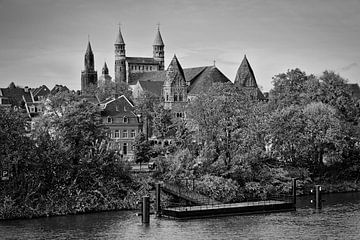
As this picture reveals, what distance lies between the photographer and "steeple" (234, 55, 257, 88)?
404ft

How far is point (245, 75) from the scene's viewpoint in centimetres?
12356

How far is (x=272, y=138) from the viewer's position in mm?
74688

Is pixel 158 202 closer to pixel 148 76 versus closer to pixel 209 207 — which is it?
pixel 209 207

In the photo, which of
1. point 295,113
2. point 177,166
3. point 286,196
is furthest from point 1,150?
point 295,113

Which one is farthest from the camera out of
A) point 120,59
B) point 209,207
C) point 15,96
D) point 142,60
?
point 142,60

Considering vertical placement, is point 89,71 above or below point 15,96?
above

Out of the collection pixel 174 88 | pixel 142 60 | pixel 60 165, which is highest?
pixel 142 60

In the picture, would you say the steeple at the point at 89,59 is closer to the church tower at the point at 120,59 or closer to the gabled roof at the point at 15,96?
the church tower at the point at 120,59

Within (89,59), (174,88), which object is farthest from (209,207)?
(89,59)

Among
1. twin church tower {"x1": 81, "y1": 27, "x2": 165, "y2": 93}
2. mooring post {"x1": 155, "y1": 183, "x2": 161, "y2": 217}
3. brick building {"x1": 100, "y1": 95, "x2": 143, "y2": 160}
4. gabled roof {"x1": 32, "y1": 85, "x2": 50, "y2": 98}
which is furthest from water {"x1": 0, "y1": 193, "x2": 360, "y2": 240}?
twin church tower {"x1": 81, "y1": 27, "x2": 165, "y2": 93}

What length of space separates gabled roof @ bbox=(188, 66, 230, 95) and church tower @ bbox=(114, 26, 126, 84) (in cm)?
4795

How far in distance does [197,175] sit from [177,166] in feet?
7.29

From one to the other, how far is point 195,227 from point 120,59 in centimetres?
12752

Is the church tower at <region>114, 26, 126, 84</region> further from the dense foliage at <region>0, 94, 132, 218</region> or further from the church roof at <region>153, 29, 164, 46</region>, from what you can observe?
the dense foliage at <region>0, 94, 132, 218</region>
